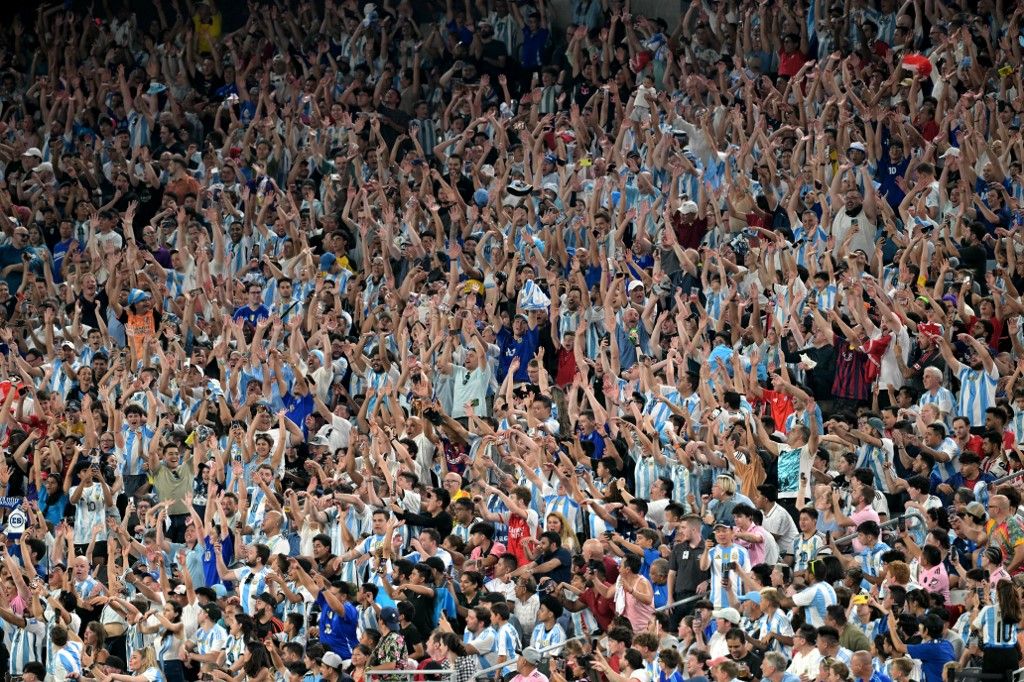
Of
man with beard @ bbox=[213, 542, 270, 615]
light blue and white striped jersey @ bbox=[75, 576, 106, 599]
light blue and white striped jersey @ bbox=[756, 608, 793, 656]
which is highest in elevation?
light blue and white striped jersey @ bbox=[756, 608, 793, 656]

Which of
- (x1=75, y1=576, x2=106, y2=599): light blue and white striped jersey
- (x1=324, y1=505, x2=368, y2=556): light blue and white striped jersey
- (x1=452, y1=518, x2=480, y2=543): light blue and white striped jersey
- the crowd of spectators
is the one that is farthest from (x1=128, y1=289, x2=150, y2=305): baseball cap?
(x1=452, y1=518, x2=480, y2=543): light blue and white striped jersey

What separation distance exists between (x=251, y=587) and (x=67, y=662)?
5.24 feet

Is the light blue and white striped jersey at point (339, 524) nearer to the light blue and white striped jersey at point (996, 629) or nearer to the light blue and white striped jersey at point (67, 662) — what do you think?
the light blue and white striped jersey at point (67, 662)

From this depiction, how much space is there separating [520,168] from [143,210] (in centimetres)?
488

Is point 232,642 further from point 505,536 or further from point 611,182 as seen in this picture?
point 611,182

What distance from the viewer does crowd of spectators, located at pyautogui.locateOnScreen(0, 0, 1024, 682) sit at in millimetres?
15086

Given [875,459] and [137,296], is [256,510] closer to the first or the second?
[137,296]

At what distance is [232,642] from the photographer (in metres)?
16.1

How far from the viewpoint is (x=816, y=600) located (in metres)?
13.9

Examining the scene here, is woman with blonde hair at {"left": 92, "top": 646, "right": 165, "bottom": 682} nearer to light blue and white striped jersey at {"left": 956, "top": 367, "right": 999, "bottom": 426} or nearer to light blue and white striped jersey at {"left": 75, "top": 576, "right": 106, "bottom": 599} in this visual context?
light blue and white striped jersey at {"left": 75, "top": 576, "right": 106, "bottom": 599}

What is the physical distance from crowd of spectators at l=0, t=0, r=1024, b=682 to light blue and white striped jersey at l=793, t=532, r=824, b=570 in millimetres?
43

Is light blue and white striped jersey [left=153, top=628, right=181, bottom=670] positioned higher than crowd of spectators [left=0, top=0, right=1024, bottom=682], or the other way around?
crowd of spectators [left=0, top=0, right=1024, bottom=682]

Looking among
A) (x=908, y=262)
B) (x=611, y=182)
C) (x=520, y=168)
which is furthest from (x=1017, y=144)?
(x=520, y=168)

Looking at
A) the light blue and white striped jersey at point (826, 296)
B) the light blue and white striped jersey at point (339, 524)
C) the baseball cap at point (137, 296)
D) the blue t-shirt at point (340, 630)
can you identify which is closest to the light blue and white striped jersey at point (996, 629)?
the blue t-shirt at point (340, 630)
